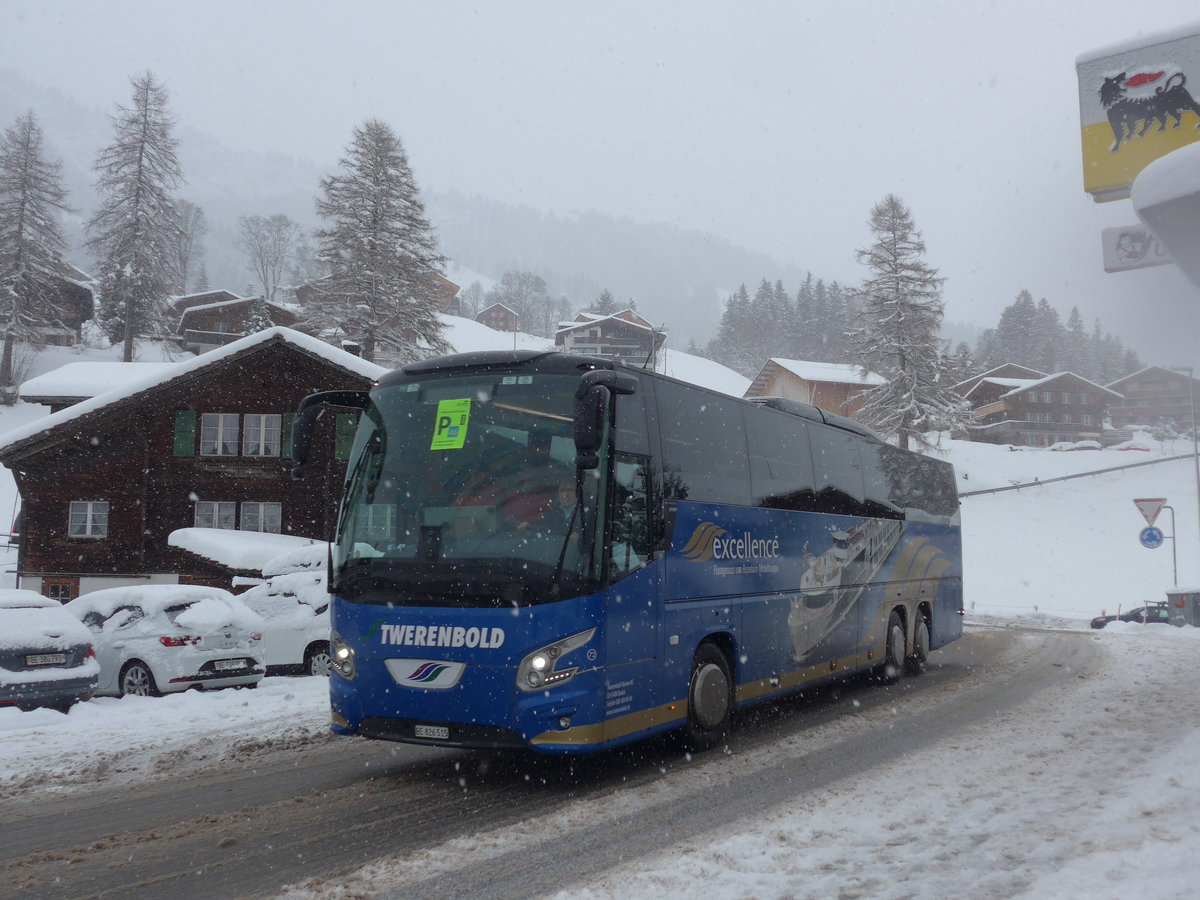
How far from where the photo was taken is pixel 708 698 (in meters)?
9.06

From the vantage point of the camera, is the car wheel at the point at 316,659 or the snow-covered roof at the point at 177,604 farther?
the car wheel at the point at 316,659

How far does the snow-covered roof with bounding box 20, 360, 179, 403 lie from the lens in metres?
35.1

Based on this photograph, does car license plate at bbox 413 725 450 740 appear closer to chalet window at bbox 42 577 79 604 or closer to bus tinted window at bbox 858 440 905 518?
bus tinted window at bbox 858 440 905 518

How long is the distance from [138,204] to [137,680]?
5027 centimetres

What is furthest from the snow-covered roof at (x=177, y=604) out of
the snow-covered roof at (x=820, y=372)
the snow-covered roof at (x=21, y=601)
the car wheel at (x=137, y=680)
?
the snow-covered roof at (x=820, y=372)

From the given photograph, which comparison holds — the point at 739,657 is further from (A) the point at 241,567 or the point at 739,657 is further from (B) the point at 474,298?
(B) the point at 474,298

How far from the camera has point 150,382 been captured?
29922 mm

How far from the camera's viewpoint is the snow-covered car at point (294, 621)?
15641 mm

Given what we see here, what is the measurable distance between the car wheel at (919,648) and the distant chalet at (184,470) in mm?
19714

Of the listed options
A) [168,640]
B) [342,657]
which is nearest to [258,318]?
[168,640]

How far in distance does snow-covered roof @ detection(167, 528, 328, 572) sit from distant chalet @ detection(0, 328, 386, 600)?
0.90 metres

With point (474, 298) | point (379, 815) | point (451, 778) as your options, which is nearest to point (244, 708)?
point (451, 778)

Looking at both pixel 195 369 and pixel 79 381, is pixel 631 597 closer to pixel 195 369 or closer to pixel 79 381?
pixel 195 369

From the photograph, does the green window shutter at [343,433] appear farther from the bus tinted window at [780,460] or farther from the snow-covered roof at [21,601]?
the bus tinted window at [780,460]
